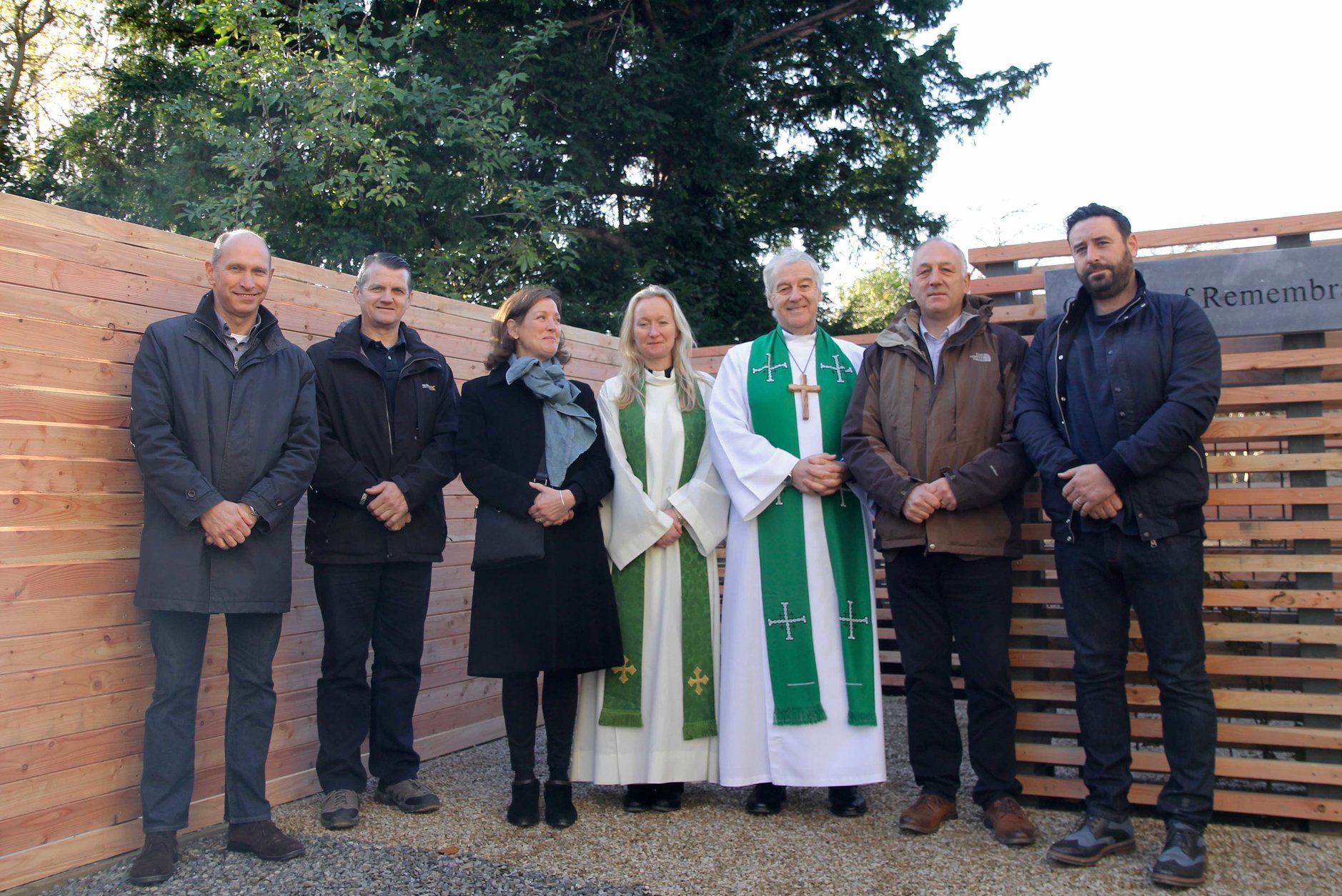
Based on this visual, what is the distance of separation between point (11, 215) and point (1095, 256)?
3.64 m

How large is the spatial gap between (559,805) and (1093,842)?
1920mm

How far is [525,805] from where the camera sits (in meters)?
4.07

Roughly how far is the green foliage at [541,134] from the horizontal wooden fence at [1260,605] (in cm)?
695

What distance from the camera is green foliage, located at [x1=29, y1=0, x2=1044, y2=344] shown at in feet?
30.9

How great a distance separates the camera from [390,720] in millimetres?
4273

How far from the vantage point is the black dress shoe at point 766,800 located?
4203 millimetres

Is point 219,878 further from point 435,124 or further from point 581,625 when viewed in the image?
point 435,124

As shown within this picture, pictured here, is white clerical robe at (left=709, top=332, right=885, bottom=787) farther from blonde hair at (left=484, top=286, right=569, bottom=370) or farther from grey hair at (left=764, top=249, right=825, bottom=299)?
blonde hair at (left=484, top=286, right=569, bottom=370)

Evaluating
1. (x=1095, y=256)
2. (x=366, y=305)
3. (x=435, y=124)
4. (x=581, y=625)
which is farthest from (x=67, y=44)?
(x=1095, y=256)

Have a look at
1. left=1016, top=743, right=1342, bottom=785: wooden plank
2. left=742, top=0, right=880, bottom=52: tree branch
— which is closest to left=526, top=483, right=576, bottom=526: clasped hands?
left=1016, top=743, right=1342, bottom=785: wooden plank

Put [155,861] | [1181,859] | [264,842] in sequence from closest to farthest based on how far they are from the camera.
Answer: [1181,859] < [155,861] < [264,842]

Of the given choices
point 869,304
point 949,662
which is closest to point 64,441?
point 949,662

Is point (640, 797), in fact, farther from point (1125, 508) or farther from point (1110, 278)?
point (1110, 278)

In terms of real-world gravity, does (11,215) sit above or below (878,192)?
below
